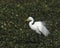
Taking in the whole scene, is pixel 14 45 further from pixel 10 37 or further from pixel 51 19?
pixel 51 19

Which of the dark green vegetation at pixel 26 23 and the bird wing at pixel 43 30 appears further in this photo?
the bird wing at pixel 43 30

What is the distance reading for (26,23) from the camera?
1159 centimetres

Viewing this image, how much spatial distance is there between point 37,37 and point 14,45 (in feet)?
3.20

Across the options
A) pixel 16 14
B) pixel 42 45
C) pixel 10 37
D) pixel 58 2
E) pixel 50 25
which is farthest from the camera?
pixel 58 2

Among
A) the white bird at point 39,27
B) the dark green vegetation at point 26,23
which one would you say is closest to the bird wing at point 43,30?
the white bird at point 39,27

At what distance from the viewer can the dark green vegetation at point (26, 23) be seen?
995 cm

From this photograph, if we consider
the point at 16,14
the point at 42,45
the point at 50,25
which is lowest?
the point at 42,45

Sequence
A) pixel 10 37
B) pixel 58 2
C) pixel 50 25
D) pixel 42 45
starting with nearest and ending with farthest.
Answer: pixel 42 45, pixel 10 37, pixel 50 25, pixel 58 2

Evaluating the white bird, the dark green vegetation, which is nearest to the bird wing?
the white bird

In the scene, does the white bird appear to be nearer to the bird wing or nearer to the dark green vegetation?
the bird wing

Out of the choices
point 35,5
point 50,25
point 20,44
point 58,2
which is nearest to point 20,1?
point 35,5

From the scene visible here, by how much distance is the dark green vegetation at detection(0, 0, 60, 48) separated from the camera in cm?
995

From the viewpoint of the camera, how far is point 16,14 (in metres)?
12.3

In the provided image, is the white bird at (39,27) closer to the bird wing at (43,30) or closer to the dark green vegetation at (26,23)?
the bird wing at (43,30)
